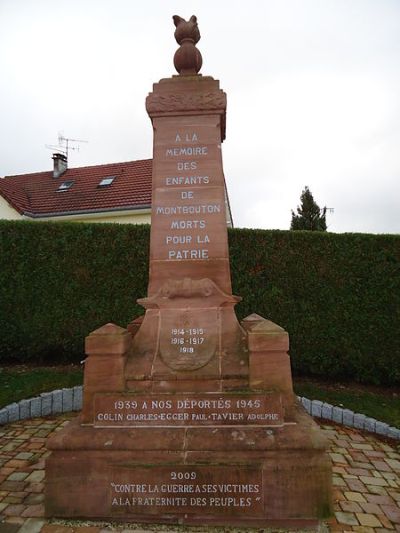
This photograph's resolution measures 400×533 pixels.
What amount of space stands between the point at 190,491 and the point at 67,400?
11.8 feet

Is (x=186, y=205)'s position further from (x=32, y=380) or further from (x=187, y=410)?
(x=32, y=380)

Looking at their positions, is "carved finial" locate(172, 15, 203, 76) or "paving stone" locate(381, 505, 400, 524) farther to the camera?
"carved finial" locate(172, 15, 203, 76)

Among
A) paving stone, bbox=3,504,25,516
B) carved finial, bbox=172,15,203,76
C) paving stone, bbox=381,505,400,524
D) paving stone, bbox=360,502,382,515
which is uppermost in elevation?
carved finial, bbox=172,15,203,76

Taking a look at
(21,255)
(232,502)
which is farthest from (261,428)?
(21,255)

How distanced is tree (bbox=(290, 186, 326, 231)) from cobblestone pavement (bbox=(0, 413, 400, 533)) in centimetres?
1995

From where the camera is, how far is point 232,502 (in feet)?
9.62

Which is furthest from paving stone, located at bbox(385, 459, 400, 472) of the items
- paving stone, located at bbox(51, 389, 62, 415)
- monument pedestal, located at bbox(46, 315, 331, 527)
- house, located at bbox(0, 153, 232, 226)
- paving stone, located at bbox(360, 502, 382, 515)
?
house, located at bbox(0, 153, 232, 226)

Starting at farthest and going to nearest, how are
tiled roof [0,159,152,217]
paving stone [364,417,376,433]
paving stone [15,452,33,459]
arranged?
tiled roof [0,159,152,217] < paving stone [364,417,376,433] < paving stone [15,452,33,459]

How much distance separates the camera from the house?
46.2 feet

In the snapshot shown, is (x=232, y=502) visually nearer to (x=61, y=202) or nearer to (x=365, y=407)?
(x=365, y=407)

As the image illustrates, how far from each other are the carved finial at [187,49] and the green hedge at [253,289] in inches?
139

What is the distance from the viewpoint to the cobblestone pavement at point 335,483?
2920 mm

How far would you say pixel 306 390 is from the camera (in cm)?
646

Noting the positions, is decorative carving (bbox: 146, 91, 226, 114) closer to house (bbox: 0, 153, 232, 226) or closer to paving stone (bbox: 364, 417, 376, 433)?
paving stone (bbox: 364, 417, 376, 433)
